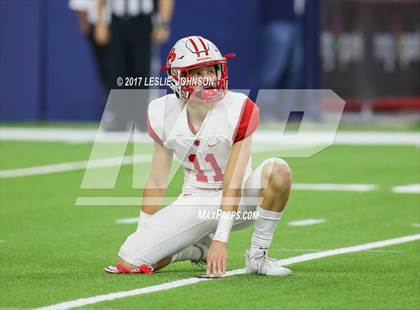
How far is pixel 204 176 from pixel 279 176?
1.50 feet

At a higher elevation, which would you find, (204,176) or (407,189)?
(204,176)

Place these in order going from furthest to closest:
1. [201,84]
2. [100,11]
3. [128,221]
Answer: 1. [100,11]
2. [128,221]
3. [201,84]

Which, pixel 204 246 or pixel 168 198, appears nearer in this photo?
pixel 204 246

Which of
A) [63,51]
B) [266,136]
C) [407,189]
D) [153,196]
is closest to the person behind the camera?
[153,196]

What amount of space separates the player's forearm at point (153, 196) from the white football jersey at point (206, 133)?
15 centimetres

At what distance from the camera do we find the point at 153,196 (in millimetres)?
6445

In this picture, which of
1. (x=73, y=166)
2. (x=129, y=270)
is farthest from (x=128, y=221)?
(x=73, y=166)

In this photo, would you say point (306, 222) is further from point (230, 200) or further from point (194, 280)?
point (194, 280)

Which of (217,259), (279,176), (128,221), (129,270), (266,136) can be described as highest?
(279,176)

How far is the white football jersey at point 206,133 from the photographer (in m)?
6.36

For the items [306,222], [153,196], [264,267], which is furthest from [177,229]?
[306,222]

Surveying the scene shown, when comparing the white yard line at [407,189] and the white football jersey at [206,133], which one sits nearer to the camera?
the white football jersey at [206,133]

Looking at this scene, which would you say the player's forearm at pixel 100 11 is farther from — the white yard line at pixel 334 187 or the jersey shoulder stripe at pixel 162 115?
the jersey shoulder stripe at pixel 162 115

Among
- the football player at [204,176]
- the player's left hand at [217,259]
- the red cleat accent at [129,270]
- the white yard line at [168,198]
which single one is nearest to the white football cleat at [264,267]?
the football player at [204,176]
